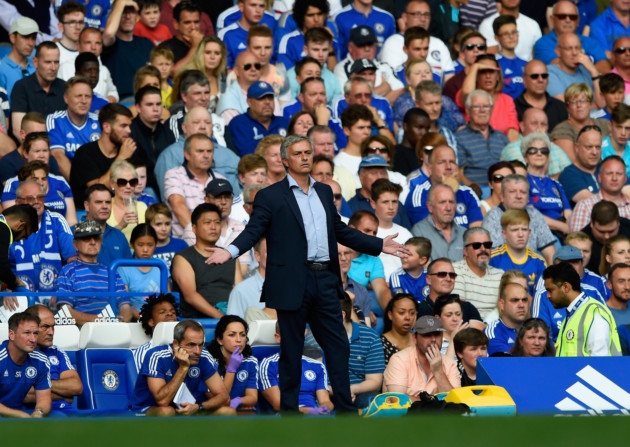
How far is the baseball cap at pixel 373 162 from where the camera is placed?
13.8 meters

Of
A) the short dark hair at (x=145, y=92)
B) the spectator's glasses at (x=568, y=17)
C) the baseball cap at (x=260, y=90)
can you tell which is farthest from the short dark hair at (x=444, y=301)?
the spectator's glasses at (x=568, y=17)

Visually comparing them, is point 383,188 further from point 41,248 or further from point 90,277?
point 41,248

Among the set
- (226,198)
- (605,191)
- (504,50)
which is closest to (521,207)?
(605,191)

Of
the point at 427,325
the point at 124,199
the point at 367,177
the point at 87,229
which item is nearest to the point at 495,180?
the point at 367,177

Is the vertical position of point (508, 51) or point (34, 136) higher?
point (508, 51)

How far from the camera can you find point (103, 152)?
1367cm

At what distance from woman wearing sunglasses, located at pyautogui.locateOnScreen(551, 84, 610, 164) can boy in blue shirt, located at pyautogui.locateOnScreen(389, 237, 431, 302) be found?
133 inches

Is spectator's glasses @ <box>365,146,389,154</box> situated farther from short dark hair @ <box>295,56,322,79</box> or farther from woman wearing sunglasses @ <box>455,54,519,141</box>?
woman wearing sunglasses @ <box>455,54,519,141</box>

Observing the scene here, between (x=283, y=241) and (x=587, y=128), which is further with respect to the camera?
(x=587, y=128)

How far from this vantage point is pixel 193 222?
12.4 metres

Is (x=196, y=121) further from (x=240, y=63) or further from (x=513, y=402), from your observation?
(x=513, y=402)

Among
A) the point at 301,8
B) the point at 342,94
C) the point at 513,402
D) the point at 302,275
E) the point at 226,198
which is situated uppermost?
the point at 301,8

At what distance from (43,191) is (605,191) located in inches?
221

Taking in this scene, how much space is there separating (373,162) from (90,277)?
311cm
